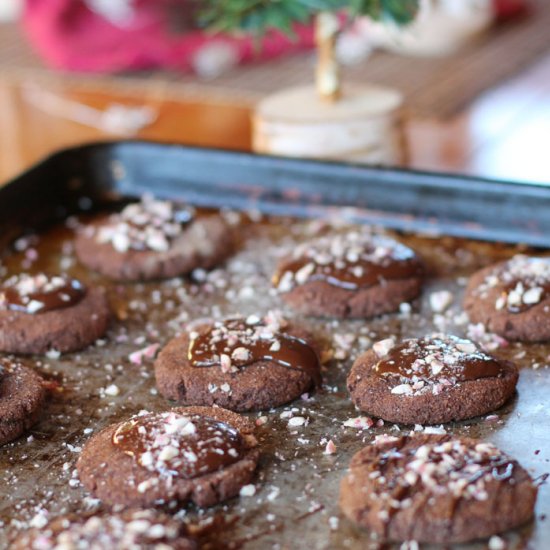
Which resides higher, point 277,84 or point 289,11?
point 289,11

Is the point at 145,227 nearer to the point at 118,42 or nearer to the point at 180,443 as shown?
the point at 180,443

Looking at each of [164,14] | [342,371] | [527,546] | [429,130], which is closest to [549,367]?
[342,371]

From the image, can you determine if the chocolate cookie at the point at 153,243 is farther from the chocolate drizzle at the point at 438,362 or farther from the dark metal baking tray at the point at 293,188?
the chocolate drizzle at the point at 438,362

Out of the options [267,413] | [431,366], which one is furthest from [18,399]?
[431,366]

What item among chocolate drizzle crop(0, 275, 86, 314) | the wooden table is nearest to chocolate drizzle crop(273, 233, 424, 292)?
chocolate drizzle crop(0, 275, 86, 314)

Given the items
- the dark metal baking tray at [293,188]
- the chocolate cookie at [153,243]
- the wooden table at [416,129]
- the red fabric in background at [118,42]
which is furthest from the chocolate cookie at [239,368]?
the red fabric in background at [118,42]

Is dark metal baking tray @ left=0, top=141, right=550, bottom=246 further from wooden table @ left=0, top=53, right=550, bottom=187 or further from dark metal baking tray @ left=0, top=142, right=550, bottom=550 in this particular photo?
wooden table @ left=0, top=53, right=550, bottom=187

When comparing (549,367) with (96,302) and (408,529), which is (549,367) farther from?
(96,302)

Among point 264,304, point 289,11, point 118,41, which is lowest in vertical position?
point 264,304
